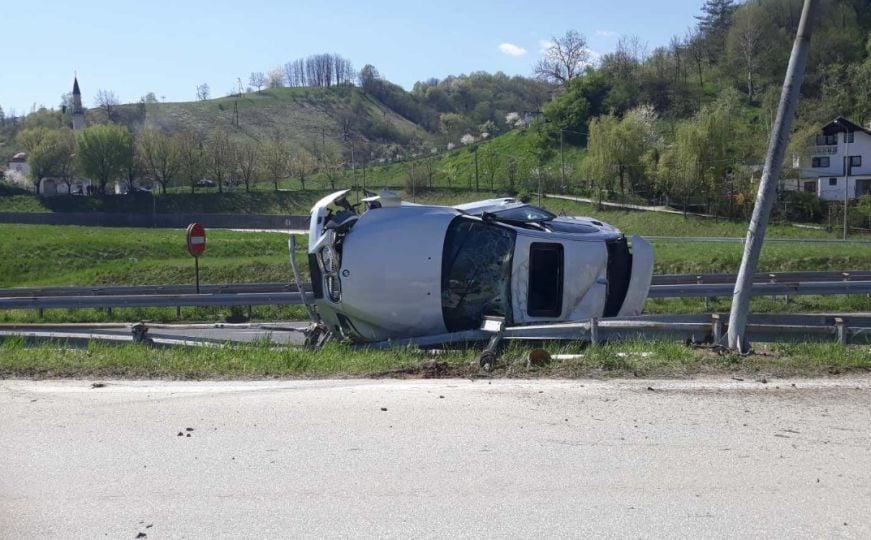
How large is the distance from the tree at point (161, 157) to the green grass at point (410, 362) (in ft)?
266

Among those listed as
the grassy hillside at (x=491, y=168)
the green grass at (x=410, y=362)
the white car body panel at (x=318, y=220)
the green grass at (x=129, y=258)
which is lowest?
the green grass at (x=129, y=258)

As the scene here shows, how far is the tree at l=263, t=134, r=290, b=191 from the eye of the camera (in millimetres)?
92062

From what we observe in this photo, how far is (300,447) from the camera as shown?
6484 mm

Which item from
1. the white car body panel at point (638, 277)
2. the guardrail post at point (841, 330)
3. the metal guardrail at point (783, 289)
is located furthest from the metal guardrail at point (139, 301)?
the guardrail post at point (841, 330)

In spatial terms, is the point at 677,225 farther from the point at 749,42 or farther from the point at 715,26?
the point at 715,26

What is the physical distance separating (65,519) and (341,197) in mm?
8353

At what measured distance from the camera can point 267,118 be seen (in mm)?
178125

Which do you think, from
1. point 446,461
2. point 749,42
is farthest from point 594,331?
point 749,42

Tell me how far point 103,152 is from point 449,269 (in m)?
84.3

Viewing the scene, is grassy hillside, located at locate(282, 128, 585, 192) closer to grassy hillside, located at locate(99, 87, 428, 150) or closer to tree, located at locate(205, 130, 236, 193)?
tree, located at locate(205, 130, 236, 193)

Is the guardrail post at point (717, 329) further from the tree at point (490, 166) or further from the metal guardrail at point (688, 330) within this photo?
the tree at point (490, 166)

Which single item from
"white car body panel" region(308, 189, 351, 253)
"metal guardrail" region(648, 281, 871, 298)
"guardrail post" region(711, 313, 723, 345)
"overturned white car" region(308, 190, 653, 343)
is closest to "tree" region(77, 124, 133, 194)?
"metal guardrail" region(648, 281, 871, 298)

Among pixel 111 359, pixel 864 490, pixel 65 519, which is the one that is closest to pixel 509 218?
pixel 111 359

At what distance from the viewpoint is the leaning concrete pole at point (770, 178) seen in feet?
30.7
